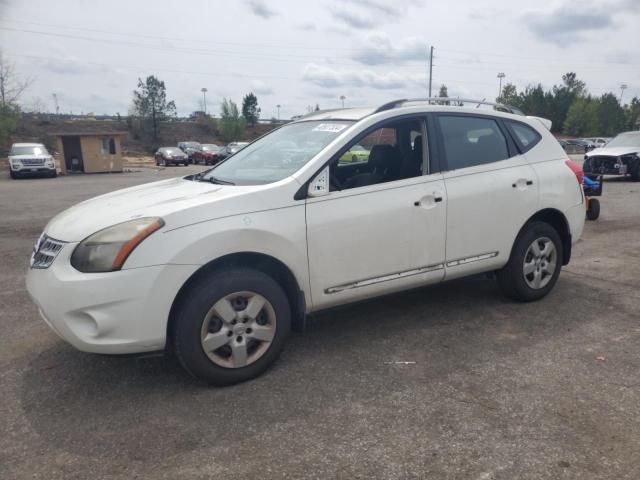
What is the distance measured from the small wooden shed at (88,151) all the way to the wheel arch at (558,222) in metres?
26.8

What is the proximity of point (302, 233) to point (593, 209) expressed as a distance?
24.7 feet

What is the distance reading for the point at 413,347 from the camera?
3848mm

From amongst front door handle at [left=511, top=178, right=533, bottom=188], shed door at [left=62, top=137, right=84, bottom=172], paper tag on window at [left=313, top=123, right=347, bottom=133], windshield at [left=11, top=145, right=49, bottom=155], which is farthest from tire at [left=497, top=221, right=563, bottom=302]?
shed door at [left=62, top=137, right=84, bottom=172]

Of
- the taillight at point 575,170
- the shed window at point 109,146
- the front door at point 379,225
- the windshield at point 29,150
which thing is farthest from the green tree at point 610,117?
the front door at point 379,225

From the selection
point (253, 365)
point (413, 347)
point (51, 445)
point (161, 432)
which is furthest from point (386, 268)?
point (51, 445)

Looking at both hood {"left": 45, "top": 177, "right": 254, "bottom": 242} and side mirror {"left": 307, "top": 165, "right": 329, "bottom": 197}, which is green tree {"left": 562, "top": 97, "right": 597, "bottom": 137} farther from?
hood {"left": 45, "top": 177, "right": 254, "bottom": 242}

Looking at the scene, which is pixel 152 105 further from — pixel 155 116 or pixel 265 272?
pixel 265 272

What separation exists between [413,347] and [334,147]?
1577 millimetres

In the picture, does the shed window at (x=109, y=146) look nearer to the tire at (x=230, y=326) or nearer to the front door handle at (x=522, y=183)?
the front door handle at (x=522, y=183)

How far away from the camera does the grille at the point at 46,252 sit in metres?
3.09

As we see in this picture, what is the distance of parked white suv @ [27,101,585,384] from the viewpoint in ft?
9.75

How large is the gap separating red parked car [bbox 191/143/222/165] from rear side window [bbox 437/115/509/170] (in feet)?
104

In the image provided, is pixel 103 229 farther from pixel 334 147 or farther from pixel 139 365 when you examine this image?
pixel 334 147

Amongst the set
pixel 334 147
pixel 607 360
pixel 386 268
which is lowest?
pixel 607 360
